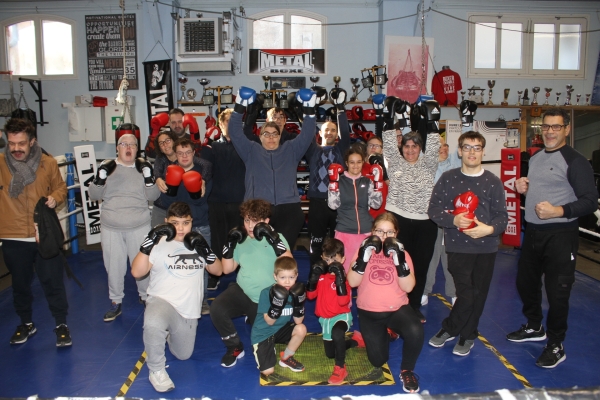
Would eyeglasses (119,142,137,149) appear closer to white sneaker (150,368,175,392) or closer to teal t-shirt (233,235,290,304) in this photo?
teal t-shirt (233,235,290,304)

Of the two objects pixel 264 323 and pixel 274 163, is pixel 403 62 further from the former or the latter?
pixel 264 323

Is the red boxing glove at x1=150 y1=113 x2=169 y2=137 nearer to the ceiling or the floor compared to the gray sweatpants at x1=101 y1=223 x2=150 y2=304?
nearer to the ceiling

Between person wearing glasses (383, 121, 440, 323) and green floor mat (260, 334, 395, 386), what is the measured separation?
2.77ft

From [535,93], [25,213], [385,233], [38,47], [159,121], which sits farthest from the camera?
[38,47]

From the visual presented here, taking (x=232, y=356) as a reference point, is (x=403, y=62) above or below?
above

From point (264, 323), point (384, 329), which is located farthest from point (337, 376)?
point (264, 323)

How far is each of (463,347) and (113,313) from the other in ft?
9.26

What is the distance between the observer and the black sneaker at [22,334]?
3.49 meters

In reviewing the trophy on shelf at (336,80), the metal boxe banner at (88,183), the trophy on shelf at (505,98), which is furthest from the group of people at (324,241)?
the trophy on shelf at (505,98)

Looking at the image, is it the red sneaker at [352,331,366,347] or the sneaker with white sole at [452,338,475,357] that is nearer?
the sneaker with white sole at [452,338,475,357]

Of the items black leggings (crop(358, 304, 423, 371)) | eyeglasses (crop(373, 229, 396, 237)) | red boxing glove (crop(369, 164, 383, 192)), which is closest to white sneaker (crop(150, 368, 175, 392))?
black leggings (crop(358, 304, 423, 371))

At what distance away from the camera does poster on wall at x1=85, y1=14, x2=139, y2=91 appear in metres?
8.23

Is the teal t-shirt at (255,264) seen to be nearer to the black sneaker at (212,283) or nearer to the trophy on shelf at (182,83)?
the black sneaker at (212,283)

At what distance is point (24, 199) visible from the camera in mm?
3402
